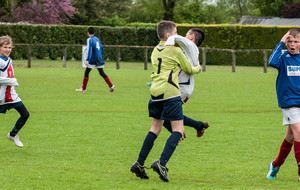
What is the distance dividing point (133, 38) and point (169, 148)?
36.7 m

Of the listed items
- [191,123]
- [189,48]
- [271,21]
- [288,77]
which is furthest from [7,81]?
[271,21]

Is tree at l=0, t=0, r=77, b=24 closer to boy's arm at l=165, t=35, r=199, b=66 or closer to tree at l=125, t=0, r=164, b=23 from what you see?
tree at l=125, t=0, r=164, b=23

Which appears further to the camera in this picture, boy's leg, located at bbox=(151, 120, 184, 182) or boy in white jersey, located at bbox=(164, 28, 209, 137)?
boy in white jersey, located at bbox=(164, 28, 209, 137)

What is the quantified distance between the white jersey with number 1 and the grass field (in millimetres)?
998

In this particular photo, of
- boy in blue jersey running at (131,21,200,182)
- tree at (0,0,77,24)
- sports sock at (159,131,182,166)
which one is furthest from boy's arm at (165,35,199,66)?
tree at (0,0,77,24)

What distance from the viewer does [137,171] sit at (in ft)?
23.1

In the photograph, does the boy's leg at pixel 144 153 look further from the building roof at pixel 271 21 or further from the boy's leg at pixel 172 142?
A: the building roof at pixel 271 21

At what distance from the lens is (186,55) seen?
7520 mm

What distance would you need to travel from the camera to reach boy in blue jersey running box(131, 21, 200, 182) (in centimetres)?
699

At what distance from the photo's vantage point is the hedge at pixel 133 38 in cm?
3706

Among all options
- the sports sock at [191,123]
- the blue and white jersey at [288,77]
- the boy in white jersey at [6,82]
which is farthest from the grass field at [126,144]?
the blue and white jersey at [288,77]

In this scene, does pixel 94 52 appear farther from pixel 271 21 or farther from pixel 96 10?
pixel 271 21

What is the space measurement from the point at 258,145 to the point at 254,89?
38.7 ft

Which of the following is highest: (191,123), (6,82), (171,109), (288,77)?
(288,77)
